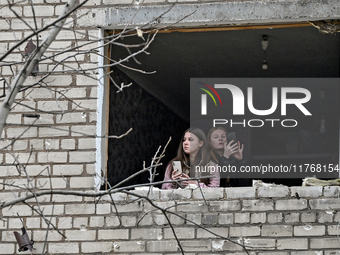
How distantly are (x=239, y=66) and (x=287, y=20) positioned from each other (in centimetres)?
220

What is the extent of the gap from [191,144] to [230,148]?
1.39 feet

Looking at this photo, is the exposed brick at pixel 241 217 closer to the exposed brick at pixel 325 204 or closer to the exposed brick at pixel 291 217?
the exposed brick at pixel 291 217

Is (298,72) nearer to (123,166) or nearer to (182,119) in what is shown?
(182,119)

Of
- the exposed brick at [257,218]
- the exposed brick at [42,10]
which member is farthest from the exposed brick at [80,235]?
the exposed brick at [42,10]

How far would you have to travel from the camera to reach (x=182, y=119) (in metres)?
8.09

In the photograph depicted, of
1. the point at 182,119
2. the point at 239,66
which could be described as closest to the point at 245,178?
the point at 239,66

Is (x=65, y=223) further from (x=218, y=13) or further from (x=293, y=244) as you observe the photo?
(x=218, y=13)

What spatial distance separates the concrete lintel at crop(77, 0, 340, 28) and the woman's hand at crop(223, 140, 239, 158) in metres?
1.22

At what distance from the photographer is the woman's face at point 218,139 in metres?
5.38

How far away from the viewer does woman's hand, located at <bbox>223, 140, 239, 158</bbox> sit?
5367 millimetres

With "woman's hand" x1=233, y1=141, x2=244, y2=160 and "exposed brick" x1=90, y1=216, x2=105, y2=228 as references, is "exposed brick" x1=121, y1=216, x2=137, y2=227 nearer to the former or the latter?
"exposed brick" x1=90, y1=216, x2=105, y2=228

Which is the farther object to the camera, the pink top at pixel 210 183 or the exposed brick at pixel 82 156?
the pink top at pixel 210 183

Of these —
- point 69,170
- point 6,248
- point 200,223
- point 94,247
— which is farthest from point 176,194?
point 6,248

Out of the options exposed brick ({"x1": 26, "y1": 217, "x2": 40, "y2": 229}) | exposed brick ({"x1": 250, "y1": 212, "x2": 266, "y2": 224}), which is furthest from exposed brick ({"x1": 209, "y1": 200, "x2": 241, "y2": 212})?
exposed brick ({"x1": 26, "y1": 217, "x2": 40, "y2": 229})
